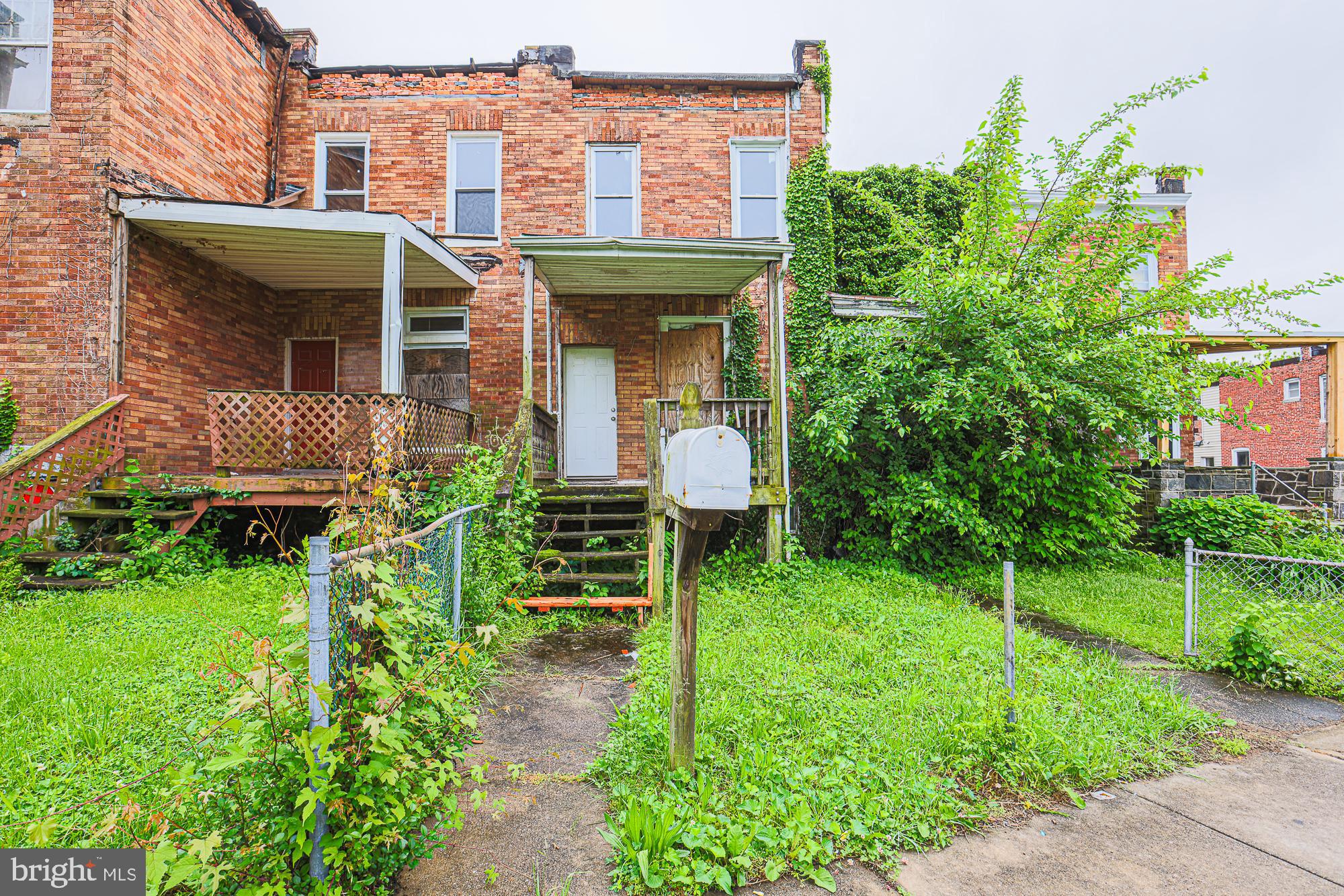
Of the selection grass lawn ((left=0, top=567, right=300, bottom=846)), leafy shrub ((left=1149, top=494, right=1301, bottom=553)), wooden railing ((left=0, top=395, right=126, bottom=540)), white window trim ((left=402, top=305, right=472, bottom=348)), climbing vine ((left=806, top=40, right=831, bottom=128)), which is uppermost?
climbing vine ((left=806, top=40, right=831, bottom=128))

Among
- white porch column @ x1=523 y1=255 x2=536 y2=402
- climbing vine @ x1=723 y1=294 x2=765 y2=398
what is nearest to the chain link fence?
climbing vine @ x1=723 y1=294 x2=765 y2=398

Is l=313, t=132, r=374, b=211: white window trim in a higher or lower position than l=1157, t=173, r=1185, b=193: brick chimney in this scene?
lower

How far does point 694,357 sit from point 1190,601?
7.09m

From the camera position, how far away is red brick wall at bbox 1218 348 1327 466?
22.6 metres

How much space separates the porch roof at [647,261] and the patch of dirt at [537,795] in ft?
16.6

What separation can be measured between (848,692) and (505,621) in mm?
3107

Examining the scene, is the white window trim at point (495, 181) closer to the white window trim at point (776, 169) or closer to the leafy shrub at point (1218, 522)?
the white window trim at point (776, 169)

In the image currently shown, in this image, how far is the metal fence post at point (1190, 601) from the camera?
498 centimetres

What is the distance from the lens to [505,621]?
5.55m

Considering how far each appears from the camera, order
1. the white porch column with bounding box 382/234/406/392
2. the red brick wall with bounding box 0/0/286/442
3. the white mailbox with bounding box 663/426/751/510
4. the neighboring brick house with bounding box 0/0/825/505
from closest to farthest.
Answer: the white mailbox with bounding box 663/426/751/510 < the red brick wall with bounding box 0/0/286/442 < the white porch column with bounding box 382/234/406/392 < the neighboring brick house with bounding box 0/0/825/505

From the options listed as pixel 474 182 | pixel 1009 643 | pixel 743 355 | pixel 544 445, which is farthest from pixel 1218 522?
pixel 474 182

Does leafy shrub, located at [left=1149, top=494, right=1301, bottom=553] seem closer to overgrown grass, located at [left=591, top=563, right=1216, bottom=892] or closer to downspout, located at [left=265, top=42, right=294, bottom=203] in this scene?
overgrown grass, located at [left=591, top=563, right=1216, bottom=892]

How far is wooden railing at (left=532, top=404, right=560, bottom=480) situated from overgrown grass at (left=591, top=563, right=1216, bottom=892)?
10.8 feet

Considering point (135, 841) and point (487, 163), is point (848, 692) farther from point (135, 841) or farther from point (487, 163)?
point (487, 163)
